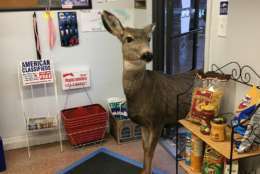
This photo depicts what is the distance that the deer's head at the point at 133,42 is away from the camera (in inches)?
80.3

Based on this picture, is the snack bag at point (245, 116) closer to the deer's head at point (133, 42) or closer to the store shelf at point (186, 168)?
the store shelf at point (186, 168)

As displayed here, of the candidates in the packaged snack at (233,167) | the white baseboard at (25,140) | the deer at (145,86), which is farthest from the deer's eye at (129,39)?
the white baseboard at (25,140)

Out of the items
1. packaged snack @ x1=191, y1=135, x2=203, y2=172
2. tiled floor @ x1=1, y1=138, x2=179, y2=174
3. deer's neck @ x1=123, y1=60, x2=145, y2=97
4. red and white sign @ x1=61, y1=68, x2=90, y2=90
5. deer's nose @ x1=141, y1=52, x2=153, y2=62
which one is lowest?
tiled floor @ x1=1, y1=138, x2=179, y2=174

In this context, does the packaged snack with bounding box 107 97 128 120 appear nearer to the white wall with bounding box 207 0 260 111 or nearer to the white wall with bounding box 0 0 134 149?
the white wall with bounding box 0 0 134 149

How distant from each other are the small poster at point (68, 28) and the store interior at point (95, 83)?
0.01 meters

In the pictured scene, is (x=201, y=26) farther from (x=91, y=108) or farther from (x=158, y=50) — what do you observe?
(x=91, y=108)

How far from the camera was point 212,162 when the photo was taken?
1.66 m

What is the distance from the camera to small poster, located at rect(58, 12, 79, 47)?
3090 millimetres

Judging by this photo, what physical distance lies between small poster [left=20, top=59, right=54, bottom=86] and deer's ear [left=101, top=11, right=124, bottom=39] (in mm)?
1085

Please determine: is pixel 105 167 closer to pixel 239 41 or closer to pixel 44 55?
pixel 44 55

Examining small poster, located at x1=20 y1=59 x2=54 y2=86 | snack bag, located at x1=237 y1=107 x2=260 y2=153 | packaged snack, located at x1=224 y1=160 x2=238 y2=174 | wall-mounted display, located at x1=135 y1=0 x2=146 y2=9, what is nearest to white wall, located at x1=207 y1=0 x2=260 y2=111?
snack bag, located at x1=237 y1=107 x2=260 y2=153

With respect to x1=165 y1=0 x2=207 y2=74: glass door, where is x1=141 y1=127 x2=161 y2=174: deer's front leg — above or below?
below

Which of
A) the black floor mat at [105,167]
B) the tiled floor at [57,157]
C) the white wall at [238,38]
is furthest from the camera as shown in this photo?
the tiled floor at [57,157]

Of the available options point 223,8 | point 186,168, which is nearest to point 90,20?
point 223,8
